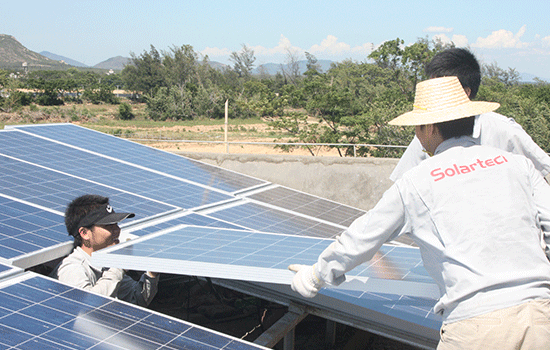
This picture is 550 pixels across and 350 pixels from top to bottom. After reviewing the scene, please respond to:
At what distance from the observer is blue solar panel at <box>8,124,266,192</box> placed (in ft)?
31.2

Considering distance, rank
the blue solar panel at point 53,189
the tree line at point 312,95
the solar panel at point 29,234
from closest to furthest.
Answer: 1. the solar panel at point 29,234
2. the blue solar panel at point 53,189
3. the tree line at point 312,95

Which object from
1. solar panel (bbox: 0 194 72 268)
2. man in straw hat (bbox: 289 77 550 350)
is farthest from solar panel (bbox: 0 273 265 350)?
man in straw hat (bbox: 289 77 550 350)

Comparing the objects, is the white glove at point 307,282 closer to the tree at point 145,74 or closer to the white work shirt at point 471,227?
the white work shirt at point 471,227

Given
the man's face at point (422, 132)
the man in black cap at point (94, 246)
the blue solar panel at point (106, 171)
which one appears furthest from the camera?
the blue solar panel at point (106, 171)

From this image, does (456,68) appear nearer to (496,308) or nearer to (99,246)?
(496,308)

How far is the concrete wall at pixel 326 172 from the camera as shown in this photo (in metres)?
12.9

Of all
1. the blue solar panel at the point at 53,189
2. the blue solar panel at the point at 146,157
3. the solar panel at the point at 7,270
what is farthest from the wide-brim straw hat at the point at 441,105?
the blue solar panel at the point at 146,157

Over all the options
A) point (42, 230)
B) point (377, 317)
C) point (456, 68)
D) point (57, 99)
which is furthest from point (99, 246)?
point (57, 99)

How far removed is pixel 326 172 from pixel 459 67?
8.70 meters

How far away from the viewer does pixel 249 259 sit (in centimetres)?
381

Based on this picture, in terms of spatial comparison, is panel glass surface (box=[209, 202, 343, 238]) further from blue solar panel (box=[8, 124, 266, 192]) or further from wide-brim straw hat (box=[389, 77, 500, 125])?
wide-brim straw hat (box=[389, 77, 500, 125])

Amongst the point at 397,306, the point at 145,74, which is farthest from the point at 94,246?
the point at 145,74

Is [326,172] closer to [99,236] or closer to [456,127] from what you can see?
[99,236]

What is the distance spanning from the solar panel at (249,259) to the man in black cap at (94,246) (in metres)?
0.40
